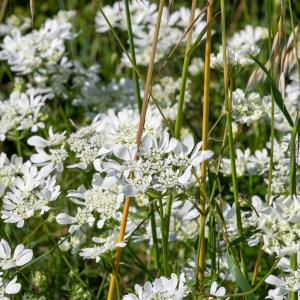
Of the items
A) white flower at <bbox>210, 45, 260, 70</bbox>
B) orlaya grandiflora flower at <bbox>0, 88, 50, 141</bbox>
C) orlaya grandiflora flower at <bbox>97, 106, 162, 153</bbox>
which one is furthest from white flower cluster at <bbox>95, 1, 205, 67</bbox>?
orlaya grandiflora flower at <bbox>97, 106, 162, 153</bbox>

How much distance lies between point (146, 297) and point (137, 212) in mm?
656

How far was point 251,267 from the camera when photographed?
1.90m

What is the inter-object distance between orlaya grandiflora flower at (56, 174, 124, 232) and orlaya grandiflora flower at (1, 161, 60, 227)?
0.04 meters

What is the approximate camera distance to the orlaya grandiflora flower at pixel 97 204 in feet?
4.46

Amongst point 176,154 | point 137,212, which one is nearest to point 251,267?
point 137,212

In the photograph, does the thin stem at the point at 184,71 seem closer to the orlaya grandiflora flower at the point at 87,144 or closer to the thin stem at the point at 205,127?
the thin stem at the point at 205,127

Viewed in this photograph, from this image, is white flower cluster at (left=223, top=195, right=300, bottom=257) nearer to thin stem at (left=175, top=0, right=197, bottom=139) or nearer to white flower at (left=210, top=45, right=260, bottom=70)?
thin stem at (left=175, top=0, right=197, bottom=139)

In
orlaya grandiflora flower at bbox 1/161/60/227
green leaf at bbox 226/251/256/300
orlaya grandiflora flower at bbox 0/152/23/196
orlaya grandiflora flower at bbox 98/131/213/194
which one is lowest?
green leaf at bbox 226/251/256/300

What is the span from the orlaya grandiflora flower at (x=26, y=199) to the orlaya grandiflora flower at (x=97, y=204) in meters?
0.04

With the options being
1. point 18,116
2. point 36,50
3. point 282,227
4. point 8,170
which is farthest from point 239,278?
point 36,50

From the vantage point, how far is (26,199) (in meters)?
1.39

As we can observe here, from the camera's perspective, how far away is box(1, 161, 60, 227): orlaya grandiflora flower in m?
1.35

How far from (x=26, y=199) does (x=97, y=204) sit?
140 millimetres

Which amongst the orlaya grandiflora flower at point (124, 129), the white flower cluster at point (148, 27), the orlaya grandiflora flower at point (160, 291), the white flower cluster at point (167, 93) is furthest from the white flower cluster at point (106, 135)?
the white flower cluster at point (148, 27)
